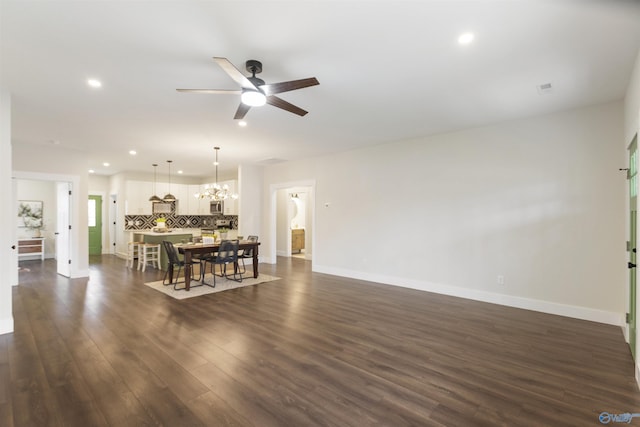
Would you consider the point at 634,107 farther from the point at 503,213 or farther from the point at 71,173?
the point at 71,173

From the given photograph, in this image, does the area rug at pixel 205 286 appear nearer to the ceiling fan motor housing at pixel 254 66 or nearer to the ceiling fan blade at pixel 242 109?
the ceiling fan blade at pixel 242 109

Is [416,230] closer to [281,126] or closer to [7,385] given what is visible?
[281,126]

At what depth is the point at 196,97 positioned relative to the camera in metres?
3.51

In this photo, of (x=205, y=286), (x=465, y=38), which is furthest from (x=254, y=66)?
(x=205, y=286)

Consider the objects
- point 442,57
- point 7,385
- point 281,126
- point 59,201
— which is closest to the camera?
point 7,385

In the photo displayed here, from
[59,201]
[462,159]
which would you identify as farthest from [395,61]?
[59,201]

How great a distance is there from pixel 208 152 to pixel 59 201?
11.6 ft

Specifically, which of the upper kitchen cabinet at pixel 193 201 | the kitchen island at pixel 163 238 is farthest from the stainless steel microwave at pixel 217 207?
the kitchen island at pixel 163 238

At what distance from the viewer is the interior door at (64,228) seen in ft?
20.7

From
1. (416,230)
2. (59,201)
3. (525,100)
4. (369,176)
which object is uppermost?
(525,100)

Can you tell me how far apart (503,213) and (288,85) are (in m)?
3.80

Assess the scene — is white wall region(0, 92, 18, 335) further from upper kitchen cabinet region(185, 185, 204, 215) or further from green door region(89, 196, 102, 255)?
green door region(89, 196, 102, 255)

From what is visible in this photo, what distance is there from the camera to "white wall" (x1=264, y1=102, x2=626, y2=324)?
3797 millimetres

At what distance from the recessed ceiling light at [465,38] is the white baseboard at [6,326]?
5.49 m
